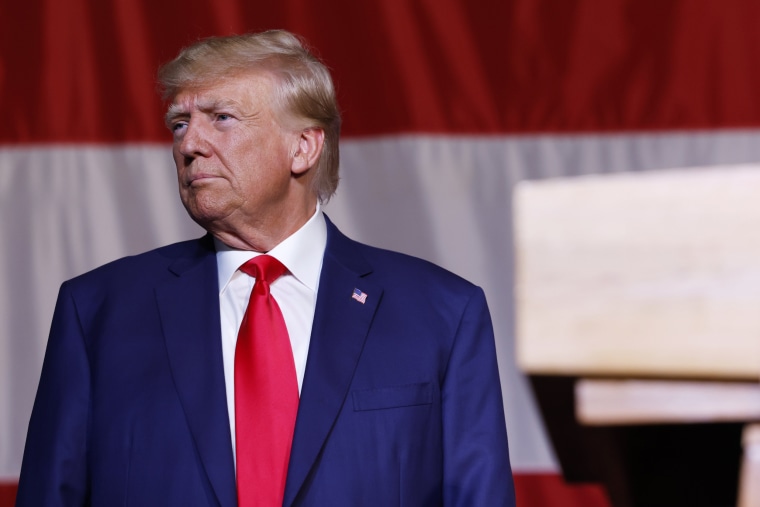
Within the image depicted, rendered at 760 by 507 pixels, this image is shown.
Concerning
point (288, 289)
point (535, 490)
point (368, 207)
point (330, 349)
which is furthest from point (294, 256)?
point (535, 490)

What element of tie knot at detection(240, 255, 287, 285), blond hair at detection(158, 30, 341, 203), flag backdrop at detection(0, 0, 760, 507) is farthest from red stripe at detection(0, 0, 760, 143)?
tie knot at detection(240, 255, 287, 285)

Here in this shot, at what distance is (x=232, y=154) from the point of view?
1304 millimetres

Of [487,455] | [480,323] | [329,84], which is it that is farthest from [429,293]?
[329,84]

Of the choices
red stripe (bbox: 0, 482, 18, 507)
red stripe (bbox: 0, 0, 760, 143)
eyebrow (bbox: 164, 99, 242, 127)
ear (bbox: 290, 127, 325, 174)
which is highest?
red stripe (bbox: 0, 0, 760, 143)

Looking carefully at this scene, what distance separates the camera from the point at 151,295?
4.27 feet

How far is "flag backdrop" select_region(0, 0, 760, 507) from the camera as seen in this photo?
198 cm

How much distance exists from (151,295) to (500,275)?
838 mm

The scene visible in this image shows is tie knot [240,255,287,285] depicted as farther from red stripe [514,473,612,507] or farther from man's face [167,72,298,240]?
red stripe [514,473,612,507]

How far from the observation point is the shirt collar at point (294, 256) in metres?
1.30

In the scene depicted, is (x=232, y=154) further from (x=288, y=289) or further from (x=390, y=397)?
(x=390, y=397)

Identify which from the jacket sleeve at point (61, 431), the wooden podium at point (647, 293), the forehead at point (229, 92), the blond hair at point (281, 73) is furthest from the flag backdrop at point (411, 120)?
the wooden podium at point (647, 293)

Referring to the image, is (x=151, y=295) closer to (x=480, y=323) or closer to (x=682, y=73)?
(x=480, y=323)

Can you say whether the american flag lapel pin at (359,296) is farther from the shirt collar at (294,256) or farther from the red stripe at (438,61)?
the red stripe at (438,61)

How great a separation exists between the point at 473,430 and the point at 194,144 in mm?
442
